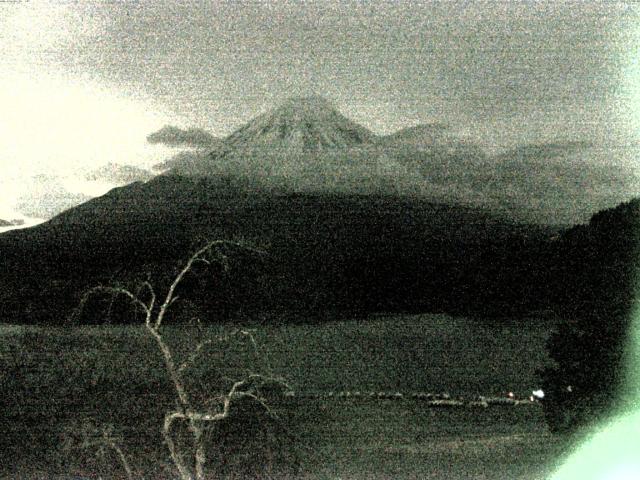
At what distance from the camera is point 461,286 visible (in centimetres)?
524

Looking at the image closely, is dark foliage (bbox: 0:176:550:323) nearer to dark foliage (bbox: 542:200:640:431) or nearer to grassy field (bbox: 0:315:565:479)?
grassy field (bbox: 0:315:565:479)

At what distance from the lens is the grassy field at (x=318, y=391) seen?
4.22 meters

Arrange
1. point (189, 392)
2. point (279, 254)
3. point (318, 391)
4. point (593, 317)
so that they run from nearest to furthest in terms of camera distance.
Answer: point (593, 317) → point (189, 392) → point (318, 391) → point (279, 254)

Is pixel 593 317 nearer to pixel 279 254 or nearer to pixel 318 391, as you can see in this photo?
pixel 318 391

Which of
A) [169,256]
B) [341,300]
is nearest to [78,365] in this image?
[169,256]

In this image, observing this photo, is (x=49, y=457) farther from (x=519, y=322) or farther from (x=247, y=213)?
(x=519, y=322)

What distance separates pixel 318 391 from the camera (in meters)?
4.80

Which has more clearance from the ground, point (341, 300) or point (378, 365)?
point (341, 300)

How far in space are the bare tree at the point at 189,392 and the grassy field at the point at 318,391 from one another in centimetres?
19

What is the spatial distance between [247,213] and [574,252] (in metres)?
3.08

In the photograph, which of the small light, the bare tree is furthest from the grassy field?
the bare tree

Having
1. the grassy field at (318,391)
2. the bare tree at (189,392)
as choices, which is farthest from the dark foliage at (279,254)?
the bare tree at (189,392)

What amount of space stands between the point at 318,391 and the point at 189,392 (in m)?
1.16

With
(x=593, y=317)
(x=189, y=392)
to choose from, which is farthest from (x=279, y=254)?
(x=593, y=317)
